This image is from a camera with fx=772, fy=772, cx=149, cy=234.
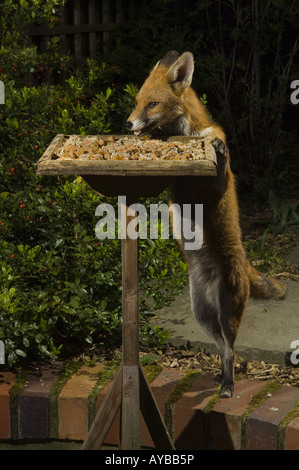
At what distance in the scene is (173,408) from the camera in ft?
12.2

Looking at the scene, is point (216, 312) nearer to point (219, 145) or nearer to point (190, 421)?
point (190, 421)

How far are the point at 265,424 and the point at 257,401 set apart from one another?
0.19m

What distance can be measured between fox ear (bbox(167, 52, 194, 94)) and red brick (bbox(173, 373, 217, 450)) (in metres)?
1.54

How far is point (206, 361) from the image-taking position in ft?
14.0

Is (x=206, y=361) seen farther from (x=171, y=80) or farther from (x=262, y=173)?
(x=262, y=173)

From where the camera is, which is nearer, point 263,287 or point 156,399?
point 156,399

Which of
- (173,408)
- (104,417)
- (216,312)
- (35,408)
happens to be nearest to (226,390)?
(173,408)

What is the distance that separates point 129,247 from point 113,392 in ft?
2.07
